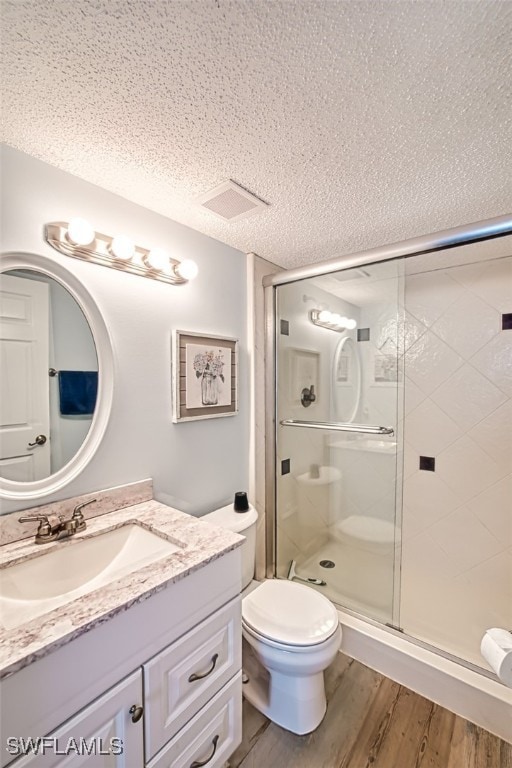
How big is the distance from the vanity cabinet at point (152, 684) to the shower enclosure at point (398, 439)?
970mm

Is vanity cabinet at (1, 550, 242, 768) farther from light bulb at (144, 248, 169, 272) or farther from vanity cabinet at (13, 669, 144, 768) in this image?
light bulb at (144, 248, 169, 272)

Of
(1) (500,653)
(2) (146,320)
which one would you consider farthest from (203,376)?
(1) (500,653)

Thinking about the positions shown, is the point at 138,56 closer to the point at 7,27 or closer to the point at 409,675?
the point at 7,27

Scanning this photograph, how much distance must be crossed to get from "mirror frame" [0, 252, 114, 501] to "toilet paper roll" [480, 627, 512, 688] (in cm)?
157

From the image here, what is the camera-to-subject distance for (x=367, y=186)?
119 centimetres

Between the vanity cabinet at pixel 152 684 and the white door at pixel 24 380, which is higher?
the white door at pixel 24 380

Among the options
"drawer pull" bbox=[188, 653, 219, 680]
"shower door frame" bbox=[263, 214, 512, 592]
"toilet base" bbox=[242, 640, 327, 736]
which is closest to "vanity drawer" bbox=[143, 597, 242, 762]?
"drawer pull" bbox=[188, 653, 219, 680]

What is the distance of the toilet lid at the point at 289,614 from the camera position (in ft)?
4.04

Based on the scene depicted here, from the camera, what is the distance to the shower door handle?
1.75m

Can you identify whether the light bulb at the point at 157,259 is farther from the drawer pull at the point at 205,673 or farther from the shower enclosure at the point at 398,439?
the drawer pull at the point at 205,673

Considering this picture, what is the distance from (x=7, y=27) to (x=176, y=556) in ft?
4.23

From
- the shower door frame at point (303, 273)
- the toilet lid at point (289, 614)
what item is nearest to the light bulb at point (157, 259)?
the shower door frame at point (303, 273)

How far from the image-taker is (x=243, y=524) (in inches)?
59.1

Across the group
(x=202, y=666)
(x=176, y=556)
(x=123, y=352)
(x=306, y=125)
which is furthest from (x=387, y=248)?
(x=202, y=666)
